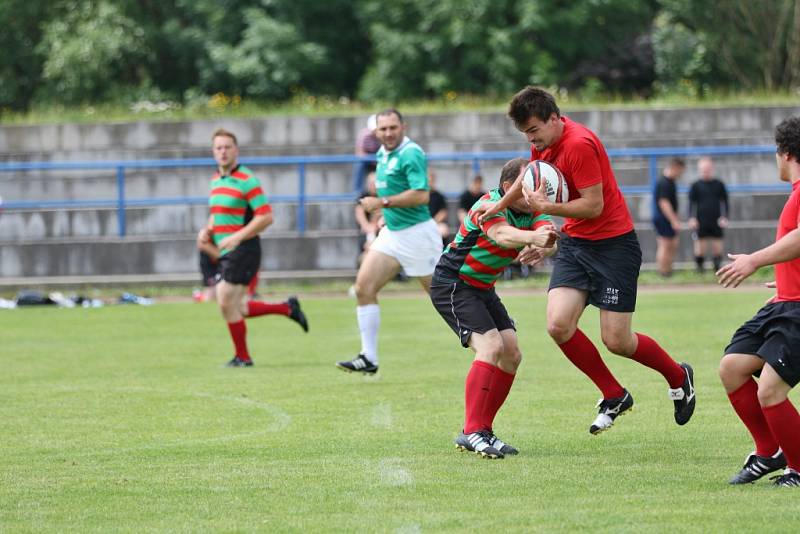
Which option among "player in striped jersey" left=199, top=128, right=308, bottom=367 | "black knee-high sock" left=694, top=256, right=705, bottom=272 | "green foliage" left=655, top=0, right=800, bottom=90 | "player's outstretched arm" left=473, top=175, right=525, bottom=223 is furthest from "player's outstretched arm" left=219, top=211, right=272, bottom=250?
"green foliage" left=655, top=0, right=800, bottom=90

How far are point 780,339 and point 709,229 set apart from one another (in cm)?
1544

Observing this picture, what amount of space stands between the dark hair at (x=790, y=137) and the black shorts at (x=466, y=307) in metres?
2.17

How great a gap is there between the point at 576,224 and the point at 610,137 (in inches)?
689

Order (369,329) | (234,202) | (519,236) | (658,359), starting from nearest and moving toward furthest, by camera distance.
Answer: (519,236) < (658,359) < (369,329) < (234,202)

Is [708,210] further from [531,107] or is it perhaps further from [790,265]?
[790,265]

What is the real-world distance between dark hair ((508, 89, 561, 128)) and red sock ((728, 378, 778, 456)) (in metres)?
1.84

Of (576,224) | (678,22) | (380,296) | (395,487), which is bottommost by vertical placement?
(380,296)

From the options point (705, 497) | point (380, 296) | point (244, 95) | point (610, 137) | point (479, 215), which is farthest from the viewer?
point (244, 95)

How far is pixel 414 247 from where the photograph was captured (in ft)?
36.9

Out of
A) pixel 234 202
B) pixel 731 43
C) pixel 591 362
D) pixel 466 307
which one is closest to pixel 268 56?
pixel 731 43

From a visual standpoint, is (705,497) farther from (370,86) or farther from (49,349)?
(370,86)

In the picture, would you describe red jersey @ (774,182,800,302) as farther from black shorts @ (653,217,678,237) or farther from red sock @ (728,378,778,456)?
black shorts @ (653,217,678,237)

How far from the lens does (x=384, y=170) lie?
1132 cm

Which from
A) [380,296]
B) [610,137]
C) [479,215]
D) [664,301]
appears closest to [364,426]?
[479,215]
